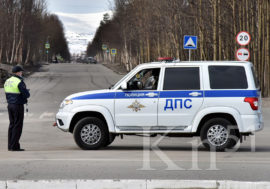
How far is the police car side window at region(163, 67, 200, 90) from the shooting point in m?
12.6

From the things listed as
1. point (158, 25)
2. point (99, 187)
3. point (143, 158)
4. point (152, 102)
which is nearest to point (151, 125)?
point (152, 102)

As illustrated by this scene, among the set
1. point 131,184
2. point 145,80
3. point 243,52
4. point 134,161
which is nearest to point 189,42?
→ point 243,52

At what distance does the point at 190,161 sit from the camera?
1093cm

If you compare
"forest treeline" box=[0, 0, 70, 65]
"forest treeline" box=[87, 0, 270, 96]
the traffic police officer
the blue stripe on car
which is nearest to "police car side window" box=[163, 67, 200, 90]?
the blue stripe on car

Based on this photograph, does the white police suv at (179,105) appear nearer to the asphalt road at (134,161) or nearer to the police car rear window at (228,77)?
the police car rear window at (228,77)

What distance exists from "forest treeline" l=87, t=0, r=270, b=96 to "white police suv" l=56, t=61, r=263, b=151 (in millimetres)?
18676

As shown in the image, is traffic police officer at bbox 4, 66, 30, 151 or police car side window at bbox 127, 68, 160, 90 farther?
traffic police officer at bbox 4, 66, 30, 151

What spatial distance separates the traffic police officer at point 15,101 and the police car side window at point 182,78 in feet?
9.35

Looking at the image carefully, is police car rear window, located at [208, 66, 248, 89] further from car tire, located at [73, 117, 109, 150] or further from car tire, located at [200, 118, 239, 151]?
car tire, located at [73, 117, 109, 150]

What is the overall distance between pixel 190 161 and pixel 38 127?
9.49 meters

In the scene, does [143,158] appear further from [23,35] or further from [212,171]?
[23,35]

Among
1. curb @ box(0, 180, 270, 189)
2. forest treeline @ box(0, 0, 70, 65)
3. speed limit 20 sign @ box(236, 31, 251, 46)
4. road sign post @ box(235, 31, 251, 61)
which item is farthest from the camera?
forest treeline @ box(0, 0, 70, 65)

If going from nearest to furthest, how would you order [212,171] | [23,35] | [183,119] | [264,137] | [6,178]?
[6,178] < [212,171] < [183,119] < [264,137] < [23,35]

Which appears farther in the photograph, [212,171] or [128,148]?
[128,148]
